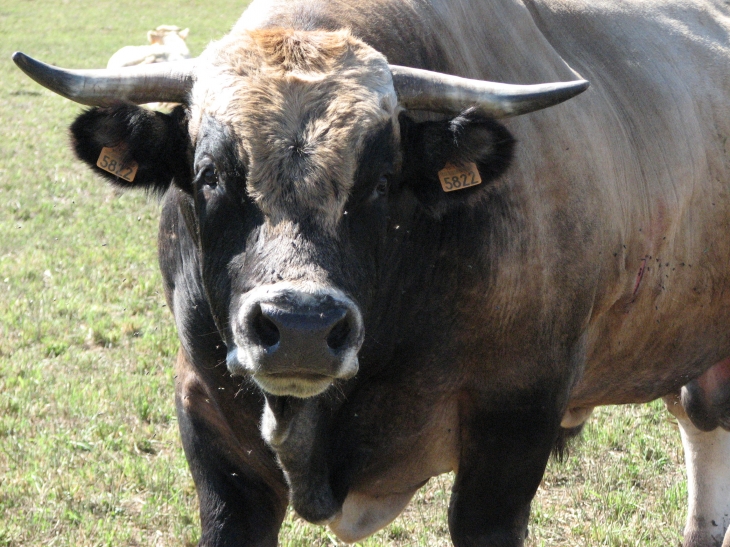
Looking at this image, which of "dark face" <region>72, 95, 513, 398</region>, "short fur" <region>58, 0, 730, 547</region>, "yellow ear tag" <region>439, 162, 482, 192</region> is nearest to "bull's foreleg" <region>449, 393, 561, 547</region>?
"short fur" <region>58, 0, 730, 547</region>

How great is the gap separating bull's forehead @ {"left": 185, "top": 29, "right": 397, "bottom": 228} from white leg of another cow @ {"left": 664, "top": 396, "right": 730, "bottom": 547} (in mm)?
2977

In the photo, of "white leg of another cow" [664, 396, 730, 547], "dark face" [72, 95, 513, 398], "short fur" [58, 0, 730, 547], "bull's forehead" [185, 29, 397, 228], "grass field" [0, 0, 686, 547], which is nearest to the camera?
"dark face" [72, 95, 513, 398]

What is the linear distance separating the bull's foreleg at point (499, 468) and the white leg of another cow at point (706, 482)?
158 cm

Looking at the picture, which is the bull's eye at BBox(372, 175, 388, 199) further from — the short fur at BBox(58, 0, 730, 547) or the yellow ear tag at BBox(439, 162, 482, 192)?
the yellow ear tag at BBox(439, 162, 482, 192)

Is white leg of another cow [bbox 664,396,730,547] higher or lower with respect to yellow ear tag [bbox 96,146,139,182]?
lower

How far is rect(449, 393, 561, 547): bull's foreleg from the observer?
3711 mm

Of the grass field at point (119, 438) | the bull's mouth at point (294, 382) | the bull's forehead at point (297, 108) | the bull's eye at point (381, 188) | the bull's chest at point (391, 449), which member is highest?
the bull's forehead at point (297, 108)

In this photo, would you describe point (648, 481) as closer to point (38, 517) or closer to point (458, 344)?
point (458, 344)

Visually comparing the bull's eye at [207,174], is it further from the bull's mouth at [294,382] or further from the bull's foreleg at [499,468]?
the bull's foreleg at [499,468]

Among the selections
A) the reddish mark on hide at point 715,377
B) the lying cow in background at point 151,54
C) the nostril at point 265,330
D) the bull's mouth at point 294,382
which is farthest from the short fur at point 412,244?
the lying cow in background at point 151,54

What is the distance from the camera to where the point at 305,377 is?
2896mm

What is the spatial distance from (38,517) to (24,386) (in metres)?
1.75

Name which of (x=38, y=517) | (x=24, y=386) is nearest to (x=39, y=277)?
(x=24, y=386)

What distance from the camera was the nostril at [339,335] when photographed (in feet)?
9.25
